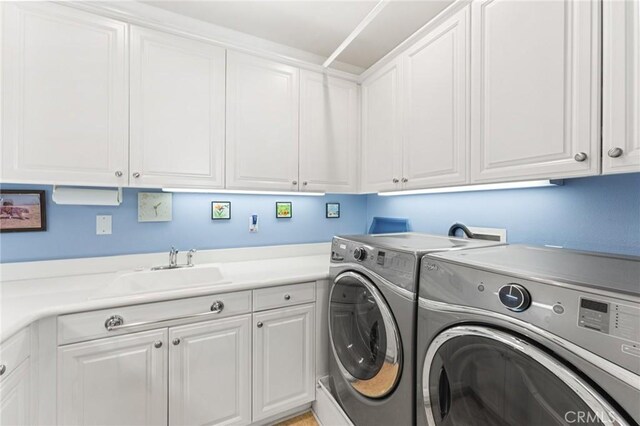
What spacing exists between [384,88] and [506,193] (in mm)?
1076

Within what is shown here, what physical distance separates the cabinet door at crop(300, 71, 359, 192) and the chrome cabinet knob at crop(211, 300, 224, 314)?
3.21 feet

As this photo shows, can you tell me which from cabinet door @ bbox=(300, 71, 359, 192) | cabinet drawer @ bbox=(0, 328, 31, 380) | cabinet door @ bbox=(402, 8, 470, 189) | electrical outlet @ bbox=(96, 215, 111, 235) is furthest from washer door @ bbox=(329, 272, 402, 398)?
electrical outlet @ bbox=(96, 215, 111, 235)

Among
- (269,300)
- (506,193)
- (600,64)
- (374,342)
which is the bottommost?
(374,342)

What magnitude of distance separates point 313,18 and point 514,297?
6.71 feet

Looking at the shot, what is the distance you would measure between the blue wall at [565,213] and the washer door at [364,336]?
0.88 metres

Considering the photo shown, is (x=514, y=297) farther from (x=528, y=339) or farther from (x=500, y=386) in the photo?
(x=500, y=386)

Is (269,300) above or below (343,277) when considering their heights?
below

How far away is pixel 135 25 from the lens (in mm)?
1529

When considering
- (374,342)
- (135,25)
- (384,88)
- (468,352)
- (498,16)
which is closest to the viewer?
(468,352)

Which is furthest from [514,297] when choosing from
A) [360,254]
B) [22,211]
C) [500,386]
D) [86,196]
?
[22,211]

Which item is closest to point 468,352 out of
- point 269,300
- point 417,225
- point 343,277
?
point 343,277

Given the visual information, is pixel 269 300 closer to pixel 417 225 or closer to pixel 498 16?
pixel 417 225

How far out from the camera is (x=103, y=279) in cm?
157

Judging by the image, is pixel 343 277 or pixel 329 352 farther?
pixel 329 352
